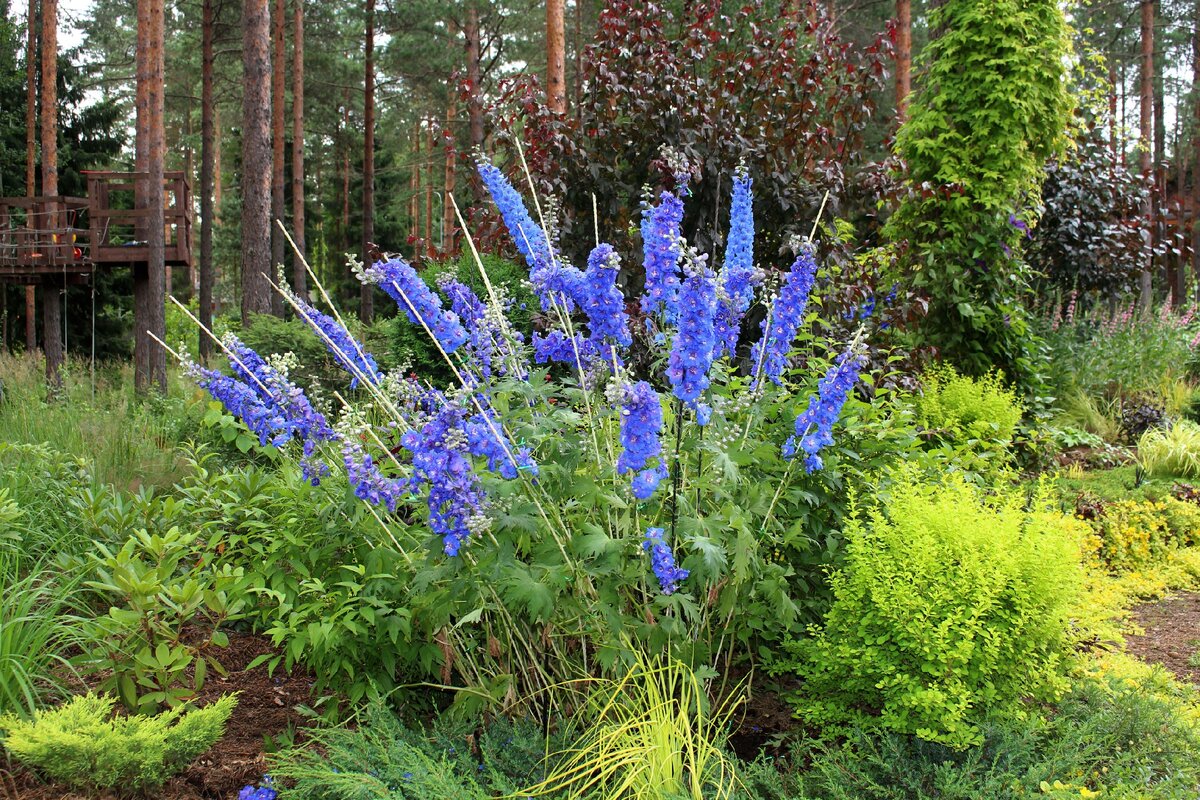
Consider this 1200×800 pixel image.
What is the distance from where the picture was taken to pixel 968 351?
25.3 ft

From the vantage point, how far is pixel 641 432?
235cm

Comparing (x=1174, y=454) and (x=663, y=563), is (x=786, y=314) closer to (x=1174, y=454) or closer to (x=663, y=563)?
(x=663, y=563)

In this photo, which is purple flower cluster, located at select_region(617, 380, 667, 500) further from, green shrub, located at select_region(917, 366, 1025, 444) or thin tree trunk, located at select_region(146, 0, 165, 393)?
thin tree trunk, located at select_region(146, 0, 165, 393)

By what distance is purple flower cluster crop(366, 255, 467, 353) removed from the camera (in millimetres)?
2834

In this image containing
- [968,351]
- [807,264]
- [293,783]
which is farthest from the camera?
[968,351]

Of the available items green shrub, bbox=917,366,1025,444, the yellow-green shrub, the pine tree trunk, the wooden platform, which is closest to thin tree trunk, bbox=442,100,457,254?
the wooden platform

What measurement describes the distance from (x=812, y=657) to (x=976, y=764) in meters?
0.54

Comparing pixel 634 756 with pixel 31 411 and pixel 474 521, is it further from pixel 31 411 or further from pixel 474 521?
pixel 31 411

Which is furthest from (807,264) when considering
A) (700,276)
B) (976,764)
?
(976,764)

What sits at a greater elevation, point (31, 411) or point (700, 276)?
point (700, 276)

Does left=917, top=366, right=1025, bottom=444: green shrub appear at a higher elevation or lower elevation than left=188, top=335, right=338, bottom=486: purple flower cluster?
lower

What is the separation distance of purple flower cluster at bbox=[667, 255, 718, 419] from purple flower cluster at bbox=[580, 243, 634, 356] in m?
0.32

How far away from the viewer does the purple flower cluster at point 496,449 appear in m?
2.53

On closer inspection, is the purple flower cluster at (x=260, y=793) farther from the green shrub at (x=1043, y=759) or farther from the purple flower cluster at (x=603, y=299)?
the purple flower cluster at (x=603, y=299)
